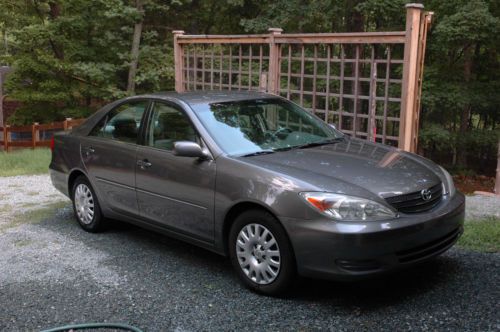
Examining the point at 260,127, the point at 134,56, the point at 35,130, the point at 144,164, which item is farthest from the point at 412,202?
the point at 35,130

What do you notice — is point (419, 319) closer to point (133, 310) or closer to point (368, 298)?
point (368, 298)

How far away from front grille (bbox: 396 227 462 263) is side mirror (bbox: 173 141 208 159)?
1746 mm

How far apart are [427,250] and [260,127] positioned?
1.83m

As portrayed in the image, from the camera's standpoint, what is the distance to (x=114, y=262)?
5074 millimetres

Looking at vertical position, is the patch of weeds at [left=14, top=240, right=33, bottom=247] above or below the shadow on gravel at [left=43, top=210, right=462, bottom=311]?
below

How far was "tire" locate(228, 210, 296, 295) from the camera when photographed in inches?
154

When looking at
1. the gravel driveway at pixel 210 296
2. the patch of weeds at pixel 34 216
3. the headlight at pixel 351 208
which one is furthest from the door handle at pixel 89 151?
the headlight at pixel 351 208

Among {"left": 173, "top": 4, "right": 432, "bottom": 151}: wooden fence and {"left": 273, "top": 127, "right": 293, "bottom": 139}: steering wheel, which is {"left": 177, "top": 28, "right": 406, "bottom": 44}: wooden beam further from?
→ {"left": 273, "top": 127, "right": 293, "bottom": 139}: steering wheel

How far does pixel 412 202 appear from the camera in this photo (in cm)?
388

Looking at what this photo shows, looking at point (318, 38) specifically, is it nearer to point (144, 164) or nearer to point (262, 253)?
point (144, 164)

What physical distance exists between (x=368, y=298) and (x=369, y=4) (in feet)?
36.7

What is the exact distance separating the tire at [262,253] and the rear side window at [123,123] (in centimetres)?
173

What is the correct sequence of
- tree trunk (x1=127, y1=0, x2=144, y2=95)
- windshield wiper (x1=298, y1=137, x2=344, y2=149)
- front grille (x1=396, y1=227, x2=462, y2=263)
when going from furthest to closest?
tree trunk (x1=127, y1=0, x2=144, y2=95)
windshield wiper (x1=298, y1=137, x2=344, y2=149)
front grille (x1=396, y1=227, x2=462, y2=263)

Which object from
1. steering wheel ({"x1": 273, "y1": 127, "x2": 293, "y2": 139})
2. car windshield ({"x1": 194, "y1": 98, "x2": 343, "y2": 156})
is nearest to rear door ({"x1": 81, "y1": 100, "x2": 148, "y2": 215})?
car windshield ({"x1": 194, "y1": 98, "x2": 343, "y2": 156})
